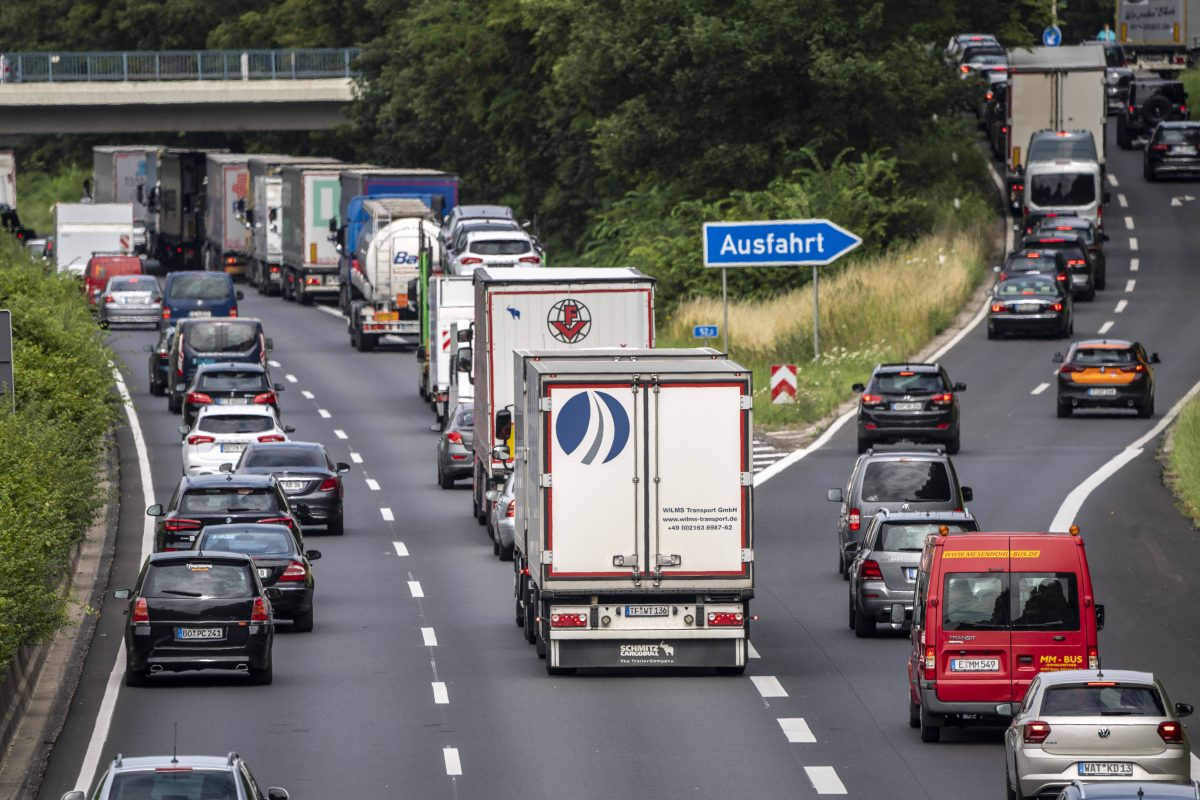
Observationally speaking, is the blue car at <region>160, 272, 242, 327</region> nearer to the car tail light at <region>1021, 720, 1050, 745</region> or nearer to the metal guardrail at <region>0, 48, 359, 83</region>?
the metal guardrail at <region>0, 48, 359, 83</region>

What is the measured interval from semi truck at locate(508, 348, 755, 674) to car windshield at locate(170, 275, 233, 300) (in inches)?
1542

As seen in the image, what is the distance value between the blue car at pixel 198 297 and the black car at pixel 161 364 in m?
3.06

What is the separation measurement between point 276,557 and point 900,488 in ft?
26.9

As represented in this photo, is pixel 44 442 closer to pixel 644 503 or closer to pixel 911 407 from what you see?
pixel 644 503

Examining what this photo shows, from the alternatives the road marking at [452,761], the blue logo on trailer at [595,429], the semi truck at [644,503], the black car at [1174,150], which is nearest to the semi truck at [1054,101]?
the black car at [1174,150]

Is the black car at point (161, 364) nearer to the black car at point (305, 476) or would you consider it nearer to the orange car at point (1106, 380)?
the black car at point (305, 476)

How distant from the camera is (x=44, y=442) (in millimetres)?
29891

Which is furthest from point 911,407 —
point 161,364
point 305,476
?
point 161,364

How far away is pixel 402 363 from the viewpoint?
6519 cm

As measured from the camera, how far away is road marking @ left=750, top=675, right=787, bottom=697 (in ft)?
82.6

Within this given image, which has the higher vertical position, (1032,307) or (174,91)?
(174,91)

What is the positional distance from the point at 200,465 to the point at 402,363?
23.1 metres

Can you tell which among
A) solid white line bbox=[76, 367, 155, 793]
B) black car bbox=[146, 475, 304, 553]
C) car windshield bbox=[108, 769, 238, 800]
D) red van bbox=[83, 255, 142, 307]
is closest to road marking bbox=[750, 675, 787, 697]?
solid white line bbox=[76, 367, 155, 793]

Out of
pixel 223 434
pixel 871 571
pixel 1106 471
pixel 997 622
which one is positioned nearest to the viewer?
pixel 997 622
